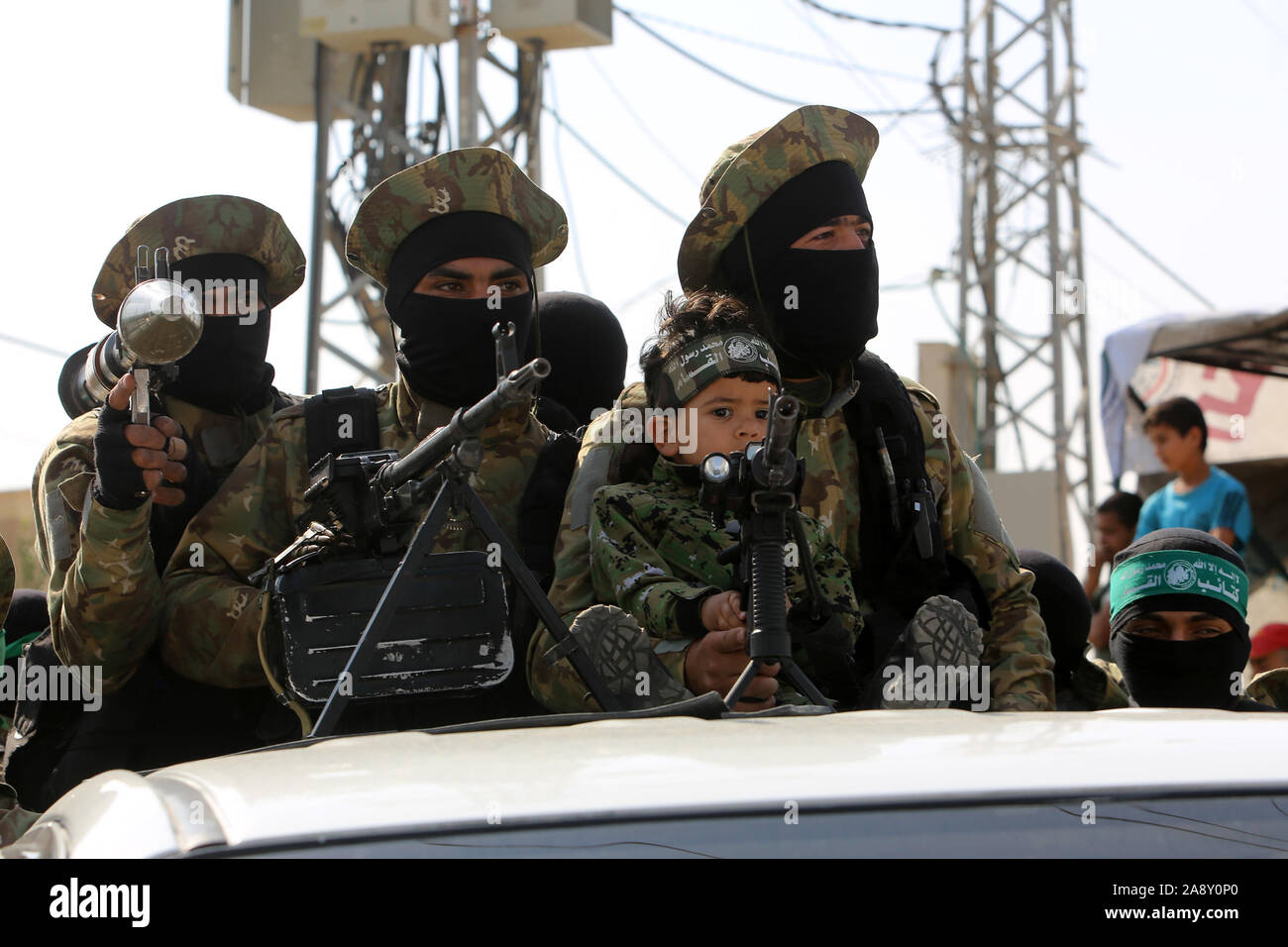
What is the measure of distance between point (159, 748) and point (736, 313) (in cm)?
165

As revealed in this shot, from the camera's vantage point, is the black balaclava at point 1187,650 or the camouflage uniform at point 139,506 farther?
the black balaclava at point 1187,650

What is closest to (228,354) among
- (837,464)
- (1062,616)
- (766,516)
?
(837,464)

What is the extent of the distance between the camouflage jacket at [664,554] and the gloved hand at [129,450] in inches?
A: 33.6

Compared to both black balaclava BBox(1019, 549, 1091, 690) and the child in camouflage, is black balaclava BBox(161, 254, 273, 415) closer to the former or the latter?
the child in camouflage

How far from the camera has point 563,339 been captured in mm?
4504

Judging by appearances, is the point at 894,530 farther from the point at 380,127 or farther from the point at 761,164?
the point at 380,127

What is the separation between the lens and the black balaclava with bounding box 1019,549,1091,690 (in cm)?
407

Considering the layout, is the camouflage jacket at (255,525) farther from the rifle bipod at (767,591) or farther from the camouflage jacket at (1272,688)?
the camouflage jacket at (1272,688)

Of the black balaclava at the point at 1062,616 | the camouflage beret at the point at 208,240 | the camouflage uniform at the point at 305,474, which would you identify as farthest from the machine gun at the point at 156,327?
the black balaclava at the point at 1062,616

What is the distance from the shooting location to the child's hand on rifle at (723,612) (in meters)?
2.61

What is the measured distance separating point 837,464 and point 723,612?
102cm

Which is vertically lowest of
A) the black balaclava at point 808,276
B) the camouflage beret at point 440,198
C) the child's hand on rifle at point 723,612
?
the child's hand on rifle at point 723,612

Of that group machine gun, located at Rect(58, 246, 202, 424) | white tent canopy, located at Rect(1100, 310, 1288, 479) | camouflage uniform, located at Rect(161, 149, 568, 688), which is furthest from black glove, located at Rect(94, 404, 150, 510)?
white tent canopy, located at Rect(1100, 310, 1288, 479)

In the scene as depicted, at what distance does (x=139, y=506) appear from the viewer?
3.12 m
